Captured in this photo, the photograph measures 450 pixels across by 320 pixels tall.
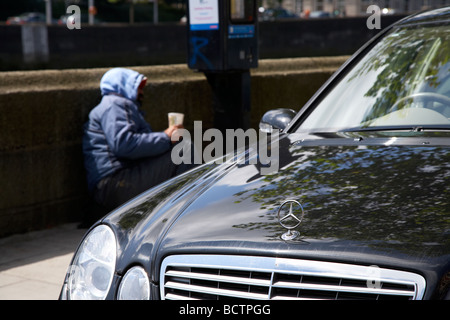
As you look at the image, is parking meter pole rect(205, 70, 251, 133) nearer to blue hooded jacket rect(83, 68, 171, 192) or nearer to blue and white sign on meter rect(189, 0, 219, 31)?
blue and white sign on meter rect(189, 0, 219, 31)

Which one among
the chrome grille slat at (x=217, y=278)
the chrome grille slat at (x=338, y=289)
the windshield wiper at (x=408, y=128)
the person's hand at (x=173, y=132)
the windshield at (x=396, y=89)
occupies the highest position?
the windshield at (x=396, y=89)

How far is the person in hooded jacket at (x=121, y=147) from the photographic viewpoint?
18.1 feet

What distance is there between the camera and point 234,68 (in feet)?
23.1

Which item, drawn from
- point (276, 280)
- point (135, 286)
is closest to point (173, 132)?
point (135, 286)

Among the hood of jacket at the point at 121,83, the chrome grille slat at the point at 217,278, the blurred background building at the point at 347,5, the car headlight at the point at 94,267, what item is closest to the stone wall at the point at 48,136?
the hood of jacket at the point at 121,83

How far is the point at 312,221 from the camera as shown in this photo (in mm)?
2312

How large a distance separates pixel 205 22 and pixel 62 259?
2947mm

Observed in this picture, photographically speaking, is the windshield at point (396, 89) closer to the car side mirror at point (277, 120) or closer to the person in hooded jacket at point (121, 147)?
the car side mirror at point (277, 120)

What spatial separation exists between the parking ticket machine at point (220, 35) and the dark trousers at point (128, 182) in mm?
1653

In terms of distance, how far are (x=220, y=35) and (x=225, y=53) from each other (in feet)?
0.57

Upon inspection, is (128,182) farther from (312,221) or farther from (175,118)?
(312,221)

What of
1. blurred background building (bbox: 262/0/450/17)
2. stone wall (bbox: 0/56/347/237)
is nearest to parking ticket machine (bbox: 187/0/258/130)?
stone wall (bbox: 0/56/347/237)
